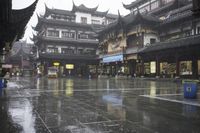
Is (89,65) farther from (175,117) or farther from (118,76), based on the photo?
(175,117)

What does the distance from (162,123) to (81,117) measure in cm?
255

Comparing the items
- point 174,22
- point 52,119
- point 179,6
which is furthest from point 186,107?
point 179,6

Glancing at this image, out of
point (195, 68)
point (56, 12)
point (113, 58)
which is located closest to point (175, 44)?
point (195, 68)

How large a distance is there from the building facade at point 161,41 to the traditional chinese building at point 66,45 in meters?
9.31

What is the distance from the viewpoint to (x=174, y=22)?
39.6 meters

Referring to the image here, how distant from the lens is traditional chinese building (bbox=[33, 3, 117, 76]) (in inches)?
2419

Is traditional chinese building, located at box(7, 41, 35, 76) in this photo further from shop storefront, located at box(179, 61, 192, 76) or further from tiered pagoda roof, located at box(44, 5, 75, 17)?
shop storefront, located at box(179, 61, 192, 76)

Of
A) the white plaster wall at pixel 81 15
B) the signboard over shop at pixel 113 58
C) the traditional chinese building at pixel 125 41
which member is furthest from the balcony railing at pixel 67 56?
the white plaster wall at pixel 81 15

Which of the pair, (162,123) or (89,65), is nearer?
(162,123)

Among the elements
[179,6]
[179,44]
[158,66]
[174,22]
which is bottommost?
[158,66]

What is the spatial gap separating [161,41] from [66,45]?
3037 cm

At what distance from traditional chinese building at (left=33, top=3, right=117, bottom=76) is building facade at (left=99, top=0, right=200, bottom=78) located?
367 inches

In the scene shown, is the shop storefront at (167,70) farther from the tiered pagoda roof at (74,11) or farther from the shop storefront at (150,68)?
the tiered pagoda roof at (74,11)

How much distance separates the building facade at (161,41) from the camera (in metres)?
33.6
